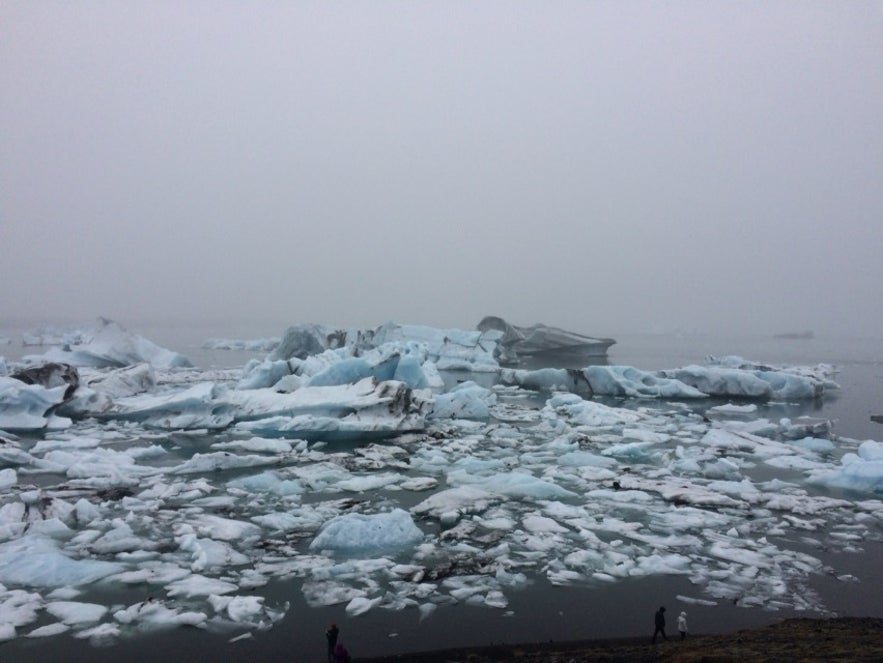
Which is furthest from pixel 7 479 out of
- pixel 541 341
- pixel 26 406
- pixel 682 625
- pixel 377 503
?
pixel 541 341

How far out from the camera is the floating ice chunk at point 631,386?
21203 millimetres

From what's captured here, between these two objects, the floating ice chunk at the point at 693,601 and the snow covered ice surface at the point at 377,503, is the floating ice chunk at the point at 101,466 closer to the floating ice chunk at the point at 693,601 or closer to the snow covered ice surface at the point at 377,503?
the snow covered ice surface at the point at 377,503

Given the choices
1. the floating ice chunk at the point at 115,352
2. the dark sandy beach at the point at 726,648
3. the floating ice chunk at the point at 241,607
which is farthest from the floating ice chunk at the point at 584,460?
the floating ice chunk at the point at 115,352

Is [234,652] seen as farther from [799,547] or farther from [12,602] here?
[799,547]

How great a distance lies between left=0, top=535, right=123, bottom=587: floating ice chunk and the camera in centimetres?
571

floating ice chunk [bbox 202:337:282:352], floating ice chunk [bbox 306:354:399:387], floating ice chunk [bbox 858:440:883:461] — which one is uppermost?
floating ice chunk [bbox 306:354:399:387]

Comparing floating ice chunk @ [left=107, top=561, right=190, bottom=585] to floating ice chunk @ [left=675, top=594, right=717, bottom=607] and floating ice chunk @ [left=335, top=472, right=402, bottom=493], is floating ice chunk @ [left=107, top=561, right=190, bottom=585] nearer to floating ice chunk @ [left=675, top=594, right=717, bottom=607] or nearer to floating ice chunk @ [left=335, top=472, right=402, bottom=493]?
floating ice chunk @ [left=335, top=472, right=402, bottom=493]

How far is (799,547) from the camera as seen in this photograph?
702cm

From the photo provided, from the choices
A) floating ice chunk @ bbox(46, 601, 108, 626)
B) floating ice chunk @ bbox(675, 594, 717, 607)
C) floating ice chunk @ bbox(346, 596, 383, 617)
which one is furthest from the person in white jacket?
floating ice chunk @ bbox(46, 601, 108, 626)

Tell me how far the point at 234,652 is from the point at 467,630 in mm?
1954

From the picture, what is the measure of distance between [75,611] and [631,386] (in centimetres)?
1920

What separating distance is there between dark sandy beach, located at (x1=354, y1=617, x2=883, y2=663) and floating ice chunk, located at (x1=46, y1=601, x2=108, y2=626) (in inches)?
99.1

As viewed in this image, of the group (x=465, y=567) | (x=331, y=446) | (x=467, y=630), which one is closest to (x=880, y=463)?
(x=465, y=567)

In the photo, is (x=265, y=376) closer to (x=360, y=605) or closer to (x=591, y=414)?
(x=591, y=414)
